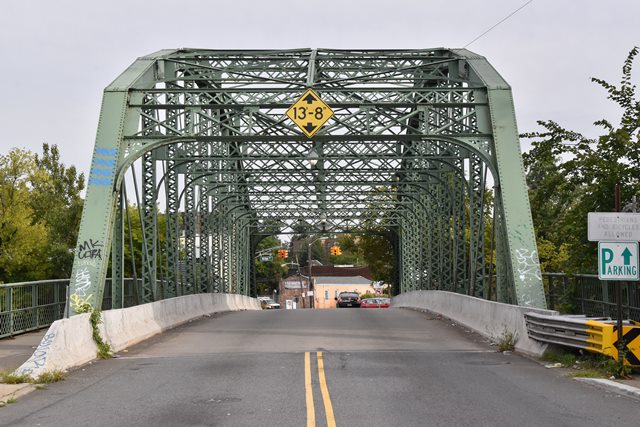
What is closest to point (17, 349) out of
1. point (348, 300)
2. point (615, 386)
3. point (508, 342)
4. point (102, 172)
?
point (102, 172)

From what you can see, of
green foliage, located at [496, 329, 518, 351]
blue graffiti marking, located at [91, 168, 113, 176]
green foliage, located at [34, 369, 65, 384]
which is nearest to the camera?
green foliage, located at [34, 369, 65, 384]

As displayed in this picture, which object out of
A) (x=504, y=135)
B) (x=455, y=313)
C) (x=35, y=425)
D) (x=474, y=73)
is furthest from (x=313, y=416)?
(x=455, y=313)

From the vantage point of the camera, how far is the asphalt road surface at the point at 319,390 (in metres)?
9.52

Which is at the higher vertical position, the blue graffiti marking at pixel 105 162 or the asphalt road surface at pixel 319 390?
the blue graffiti marking at pixel 105 162

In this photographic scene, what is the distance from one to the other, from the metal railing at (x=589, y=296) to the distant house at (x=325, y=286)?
9846 centimetres

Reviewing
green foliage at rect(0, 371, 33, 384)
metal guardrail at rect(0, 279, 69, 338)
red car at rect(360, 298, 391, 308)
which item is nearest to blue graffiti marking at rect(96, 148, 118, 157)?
metal guardrail at rect(0, 279, 69, 338)

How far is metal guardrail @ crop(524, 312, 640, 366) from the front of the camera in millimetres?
12805

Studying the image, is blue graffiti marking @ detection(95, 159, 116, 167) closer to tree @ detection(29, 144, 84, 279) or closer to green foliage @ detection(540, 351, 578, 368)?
green foliage @ detection(540, 351, 578, 368)

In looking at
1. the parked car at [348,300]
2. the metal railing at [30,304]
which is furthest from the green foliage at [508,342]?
the parked car at [348,300]

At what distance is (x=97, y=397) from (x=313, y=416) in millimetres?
3529

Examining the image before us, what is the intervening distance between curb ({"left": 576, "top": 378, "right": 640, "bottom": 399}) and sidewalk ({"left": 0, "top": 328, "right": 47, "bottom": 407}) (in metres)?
8.42

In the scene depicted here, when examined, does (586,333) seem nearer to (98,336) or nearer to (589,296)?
(589,296)

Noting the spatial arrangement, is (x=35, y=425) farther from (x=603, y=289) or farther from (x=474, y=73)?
(x=474, y=73)

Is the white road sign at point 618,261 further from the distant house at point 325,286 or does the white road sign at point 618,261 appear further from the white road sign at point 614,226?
the distant house at point 325,286
